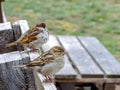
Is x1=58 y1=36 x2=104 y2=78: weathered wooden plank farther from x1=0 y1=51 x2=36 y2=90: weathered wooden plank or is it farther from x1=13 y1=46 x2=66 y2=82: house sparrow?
x1=0 y1=51 x2=36 y2=90: weathered wooden plank

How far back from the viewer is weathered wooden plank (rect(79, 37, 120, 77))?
4.93m

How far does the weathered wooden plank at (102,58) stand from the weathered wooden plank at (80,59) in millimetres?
78

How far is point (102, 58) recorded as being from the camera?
548 centimetres

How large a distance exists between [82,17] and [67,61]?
5.52 m

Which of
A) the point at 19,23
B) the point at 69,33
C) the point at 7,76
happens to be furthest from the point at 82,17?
the point at 7,76

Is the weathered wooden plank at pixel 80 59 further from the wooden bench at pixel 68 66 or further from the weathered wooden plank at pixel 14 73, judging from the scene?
the weathered wooden plank at pixel 14 73

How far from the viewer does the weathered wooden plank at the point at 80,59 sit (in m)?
4.79

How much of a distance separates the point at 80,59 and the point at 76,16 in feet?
18.2

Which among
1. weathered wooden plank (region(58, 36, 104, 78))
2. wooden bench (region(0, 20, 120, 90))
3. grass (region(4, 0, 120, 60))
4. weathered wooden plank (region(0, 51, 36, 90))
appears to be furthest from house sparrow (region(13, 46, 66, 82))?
grass (region(4, 0, 120, 60))

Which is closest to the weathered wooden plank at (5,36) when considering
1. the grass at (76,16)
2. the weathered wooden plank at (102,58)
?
the weathered wooden plank at (102,58)

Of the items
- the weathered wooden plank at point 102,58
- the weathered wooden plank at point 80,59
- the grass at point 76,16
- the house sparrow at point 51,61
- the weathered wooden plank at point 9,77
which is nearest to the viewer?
the weathered wooden plank at point 9,77

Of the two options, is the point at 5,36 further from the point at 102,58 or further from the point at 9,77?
the point at 102,58

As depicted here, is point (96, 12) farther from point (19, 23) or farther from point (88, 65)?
point (19, 23)

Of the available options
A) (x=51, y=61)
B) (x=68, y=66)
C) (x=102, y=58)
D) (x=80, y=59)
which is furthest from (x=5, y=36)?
(x=102, y=58)
